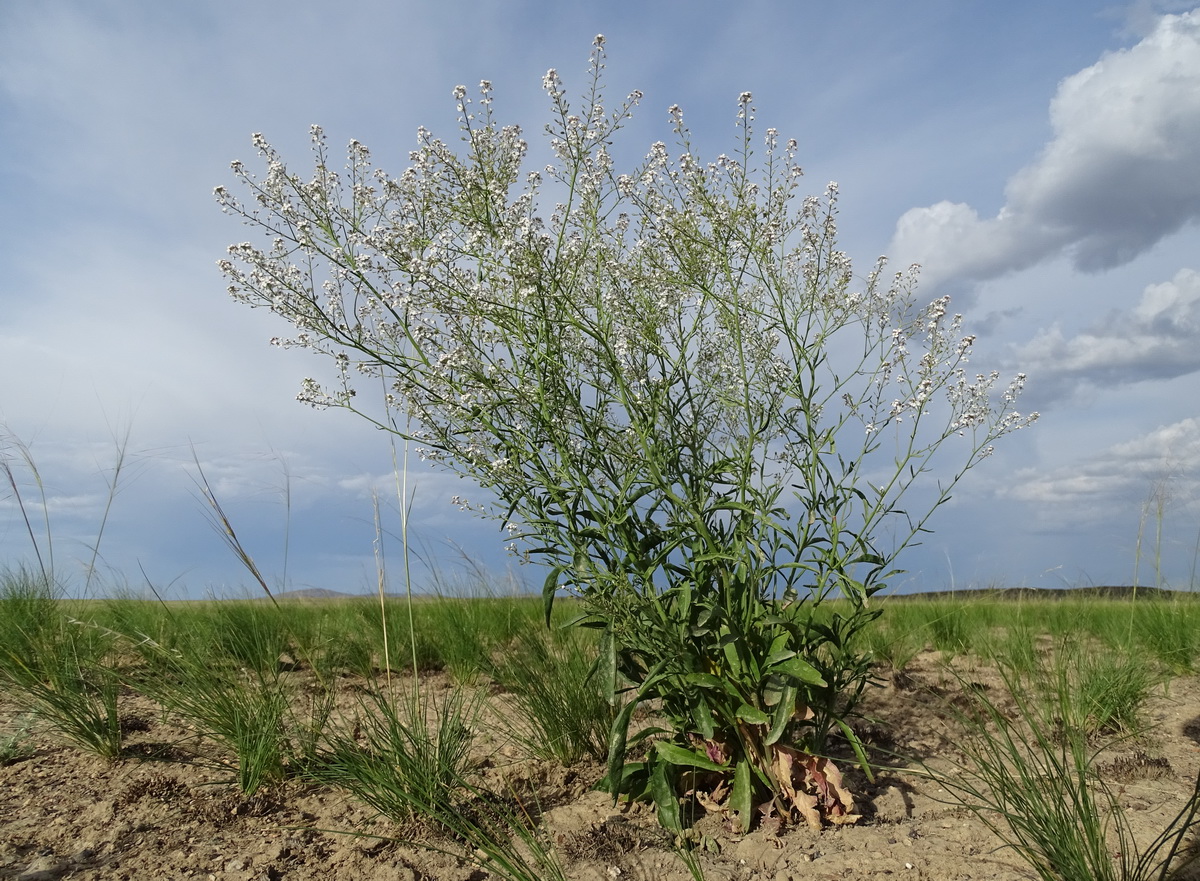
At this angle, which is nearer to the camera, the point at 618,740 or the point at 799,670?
the point at 799,670

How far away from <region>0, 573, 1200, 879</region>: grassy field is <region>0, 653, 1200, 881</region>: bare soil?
0.07 ft

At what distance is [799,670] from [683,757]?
1.96ft

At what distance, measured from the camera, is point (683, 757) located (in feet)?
9.99

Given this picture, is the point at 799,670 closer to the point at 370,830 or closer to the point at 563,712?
the point at 563,712

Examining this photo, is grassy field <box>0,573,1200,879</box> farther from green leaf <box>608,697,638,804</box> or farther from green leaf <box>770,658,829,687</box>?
green leaf <box>770,658,829,687</box>

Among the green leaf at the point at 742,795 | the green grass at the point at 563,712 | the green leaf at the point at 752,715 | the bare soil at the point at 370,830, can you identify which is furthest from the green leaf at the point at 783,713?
the green grass at the point at 563,712

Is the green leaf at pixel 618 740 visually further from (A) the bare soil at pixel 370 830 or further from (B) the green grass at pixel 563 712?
(B) the green grass at pixel 563 712

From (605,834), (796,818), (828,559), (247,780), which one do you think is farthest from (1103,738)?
(247,780)

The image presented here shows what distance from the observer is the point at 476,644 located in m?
5.19

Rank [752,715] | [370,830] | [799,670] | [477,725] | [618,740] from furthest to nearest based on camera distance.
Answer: [477,725]
[370,830]
[618,740]
[752,715]
[799,670]

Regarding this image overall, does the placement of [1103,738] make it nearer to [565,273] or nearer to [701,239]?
[701,239]

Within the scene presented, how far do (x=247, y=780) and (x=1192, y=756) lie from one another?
14.7 feet

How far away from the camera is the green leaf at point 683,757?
304 cm

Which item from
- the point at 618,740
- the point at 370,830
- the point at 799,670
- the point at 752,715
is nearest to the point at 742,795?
the point at 752,715
